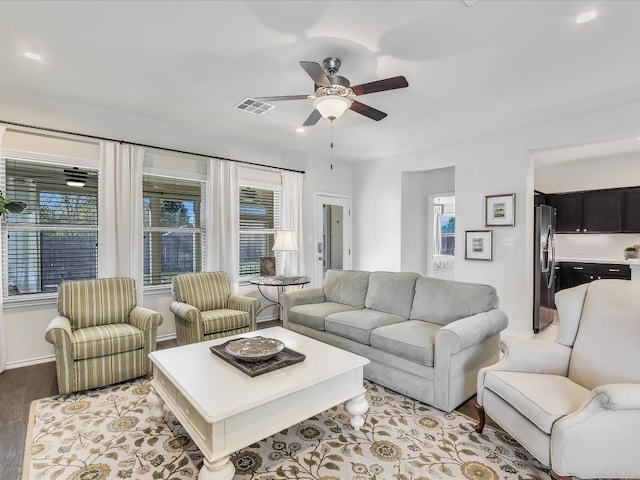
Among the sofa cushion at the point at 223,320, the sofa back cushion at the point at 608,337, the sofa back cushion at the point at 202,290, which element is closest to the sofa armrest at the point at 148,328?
the sofa cushion at the point at 223,320

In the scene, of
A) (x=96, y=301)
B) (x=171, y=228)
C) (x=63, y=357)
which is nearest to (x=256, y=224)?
(x=171, y=228)

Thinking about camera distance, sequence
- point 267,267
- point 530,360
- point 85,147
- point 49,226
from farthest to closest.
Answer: point 267,267, point 85,147, point 49,226, point 530,360

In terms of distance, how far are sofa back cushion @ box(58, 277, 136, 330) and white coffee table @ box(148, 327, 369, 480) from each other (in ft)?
4.27

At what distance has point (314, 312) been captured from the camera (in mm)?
3736

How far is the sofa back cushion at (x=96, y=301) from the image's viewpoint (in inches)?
127

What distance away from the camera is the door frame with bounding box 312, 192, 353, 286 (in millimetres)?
6113

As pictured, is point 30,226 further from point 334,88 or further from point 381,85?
point 381,85

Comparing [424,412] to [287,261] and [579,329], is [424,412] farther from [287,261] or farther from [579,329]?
[287,261]

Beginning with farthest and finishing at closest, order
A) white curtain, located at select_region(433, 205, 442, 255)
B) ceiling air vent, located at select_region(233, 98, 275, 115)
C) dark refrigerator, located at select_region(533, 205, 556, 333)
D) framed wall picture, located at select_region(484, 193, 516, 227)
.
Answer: white curtain, located at select_region(433, 205, 442, 255) → dark refrigerator, located at select_region(533, 205, 556, 333) → framed wall picture, located at select_region(484, 193, 516, 227) → ceiling air vent, located at select_region(233, 98, 275, 115)

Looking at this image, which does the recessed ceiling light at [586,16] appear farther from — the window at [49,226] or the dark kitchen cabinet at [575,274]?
the dark kitchen cabinet at [575,274]

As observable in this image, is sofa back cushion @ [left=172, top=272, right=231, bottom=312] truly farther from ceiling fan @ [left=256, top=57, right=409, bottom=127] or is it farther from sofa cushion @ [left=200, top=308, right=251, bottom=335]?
ceiling fan @ [left=256, top=57, right=409, bottom=127]

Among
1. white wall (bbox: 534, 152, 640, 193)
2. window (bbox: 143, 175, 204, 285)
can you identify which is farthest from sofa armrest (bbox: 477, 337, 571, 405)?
white wall (bbox: 534, 152, 640, 193)

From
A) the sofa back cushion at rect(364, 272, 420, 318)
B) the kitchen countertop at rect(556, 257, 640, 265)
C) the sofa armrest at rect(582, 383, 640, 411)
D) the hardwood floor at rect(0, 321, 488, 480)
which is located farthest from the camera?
the kitchen countertop at rect(556, 257, 640, 265)

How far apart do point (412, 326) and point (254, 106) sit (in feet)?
9.51
